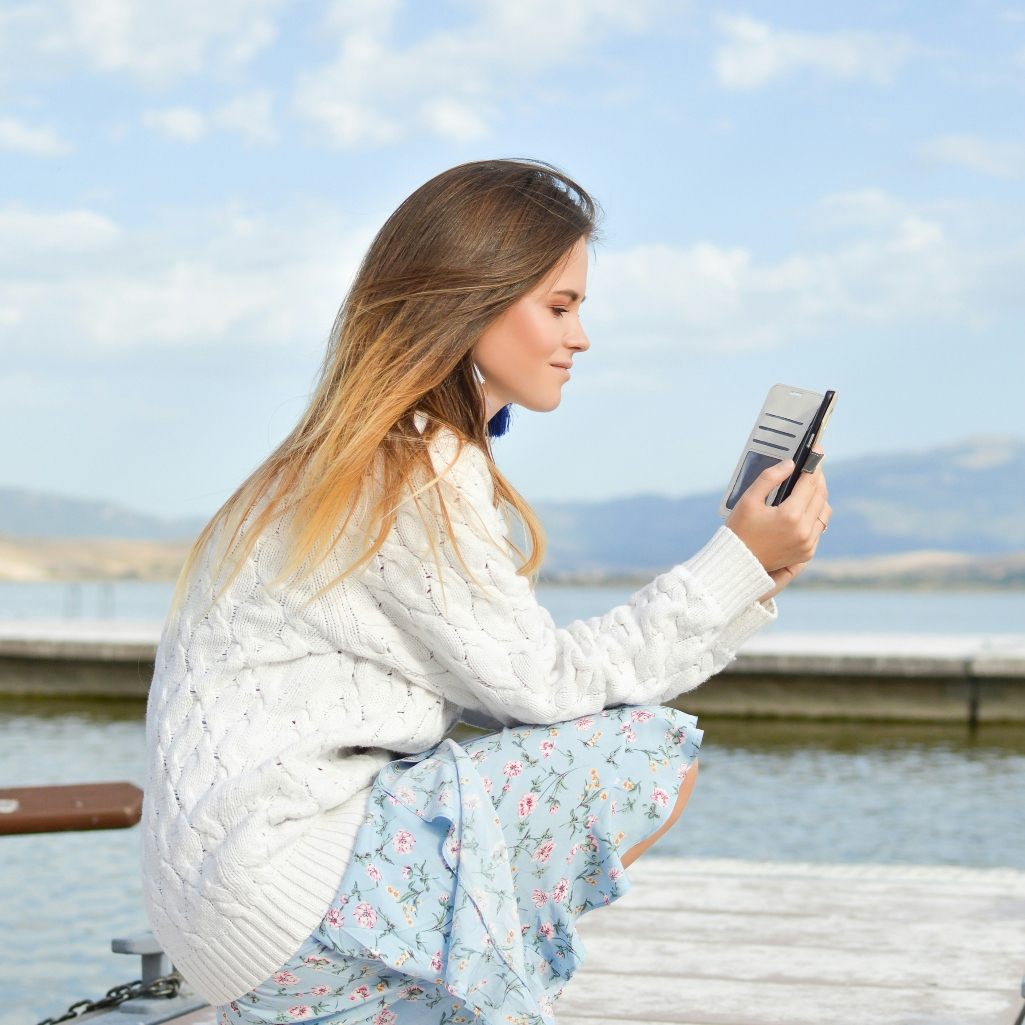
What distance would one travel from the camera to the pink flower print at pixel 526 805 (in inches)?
59.5

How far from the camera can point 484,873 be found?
1.45 m

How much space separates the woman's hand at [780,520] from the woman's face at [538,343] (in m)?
0.29

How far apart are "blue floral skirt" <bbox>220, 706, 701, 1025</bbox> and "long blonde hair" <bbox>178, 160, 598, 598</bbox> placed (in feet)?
0.84

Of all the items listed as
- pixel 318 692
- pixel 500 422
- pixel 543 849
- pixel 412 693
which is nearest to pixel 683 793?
pixel 543 849

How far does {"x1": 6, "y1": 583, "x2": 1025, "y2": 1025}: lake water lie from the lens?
398cm

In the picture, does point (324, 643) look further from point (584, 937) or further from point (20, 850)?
point (20, 850)

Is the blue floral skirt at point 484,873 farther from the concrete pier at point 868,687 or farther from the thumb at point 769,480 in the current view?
the concrete pier at point 868,687

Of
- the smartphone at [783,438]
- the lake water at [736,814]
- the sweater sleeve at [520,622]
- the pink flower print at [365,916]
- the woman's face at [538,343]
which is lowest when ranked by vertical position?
the lake water at [736,814]

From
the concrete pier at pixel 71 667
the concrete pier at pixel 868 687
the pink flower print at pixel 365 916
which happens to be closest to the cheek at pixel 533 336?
the pink flower print at pixel 365 916

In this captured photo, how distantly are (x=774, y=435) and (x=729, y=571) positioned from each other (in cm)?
24

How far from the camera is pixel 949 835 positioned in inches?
236

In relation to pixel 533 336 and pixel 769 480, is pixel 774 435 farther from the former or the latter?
pixel 533 336

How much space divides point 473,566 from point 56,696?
33.6ft

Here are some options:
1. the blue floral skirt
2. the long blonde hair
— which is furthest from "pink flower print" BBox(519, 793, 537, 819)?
the long blonde hair
